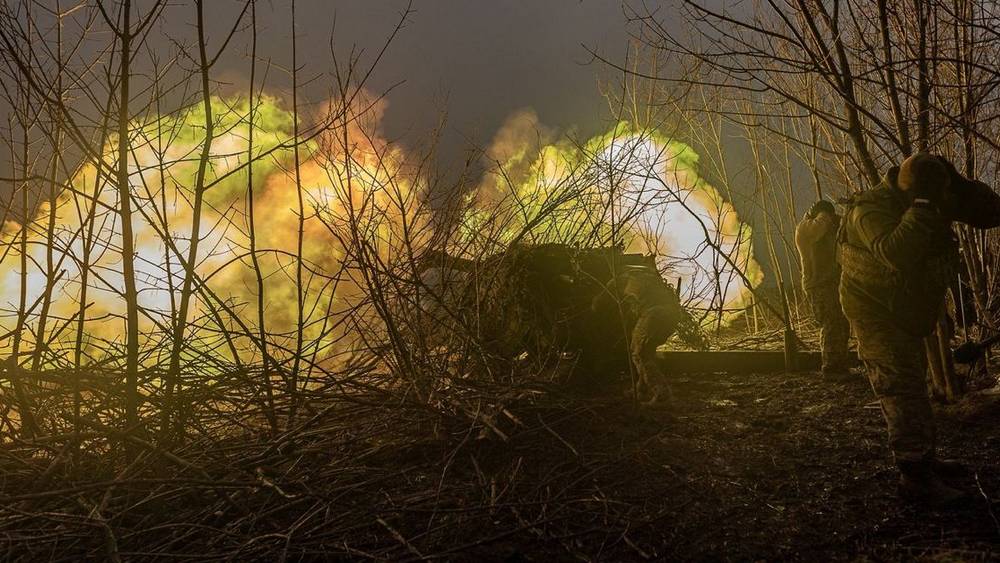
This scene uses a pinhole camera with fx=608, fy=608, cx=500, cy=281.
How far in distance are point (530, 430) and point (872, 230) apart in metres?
2.33

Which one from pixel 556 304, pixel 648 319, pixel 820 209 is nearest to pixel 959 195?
pixel 648 319

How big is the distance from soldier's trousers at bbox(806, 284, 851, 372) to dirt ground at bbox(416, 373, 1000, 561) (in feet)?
2.84

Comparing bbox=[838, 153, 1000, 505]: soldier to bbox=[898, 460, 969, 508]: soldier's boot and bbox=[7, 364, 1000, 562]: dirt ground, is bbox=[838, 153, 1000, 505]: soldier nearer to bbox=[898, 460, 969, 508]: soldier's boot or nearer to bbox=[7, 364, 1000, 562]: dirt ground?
bbox=[898, 460, 969, 508]: soldier's boot

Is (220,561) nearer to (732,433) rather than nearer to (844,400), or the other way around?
(732,433)

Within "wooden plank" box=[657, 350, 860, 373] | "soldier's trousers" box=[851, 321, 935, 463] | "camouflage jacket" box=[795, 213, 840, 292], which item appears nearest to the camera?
"soldier's trousers" box=[851, 321, 935, 463]

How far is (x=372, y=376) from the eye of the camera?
4.41m

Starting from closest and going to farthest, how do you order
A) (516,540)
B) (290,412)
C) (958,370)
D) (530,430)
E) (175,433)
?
(516,540) → (175,433) → (290,412) → (530,430) → (958,370)

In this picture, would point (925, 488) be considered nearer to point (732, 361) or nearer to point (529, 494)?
point (529, 494)

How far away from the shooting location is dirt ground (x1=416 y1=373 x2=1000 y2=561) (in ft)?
8.77

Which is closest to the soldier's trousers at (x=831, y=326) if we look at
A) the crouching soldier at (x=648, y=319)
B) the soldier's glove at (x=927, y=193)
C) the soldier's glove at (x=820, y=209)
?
the soldier's glove at (x=820, y=209)

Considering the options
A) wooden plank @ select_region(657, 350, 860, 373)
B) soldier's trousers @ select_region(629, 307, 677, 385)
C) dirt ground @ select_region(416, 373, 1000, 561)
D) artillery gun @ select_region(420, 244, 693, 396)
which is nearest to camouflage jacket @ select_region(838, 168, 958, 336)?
dirt ground @ select_region(416, 373, 1000, 561)

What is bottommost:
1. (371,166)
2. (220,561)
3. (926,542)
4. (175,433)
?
(926,542)

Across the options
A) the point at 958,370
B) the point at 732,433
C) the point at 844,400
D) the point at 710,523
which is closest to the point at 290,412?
the point at 710,523

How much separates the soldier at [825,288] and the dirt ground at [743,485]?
885 millimetres
